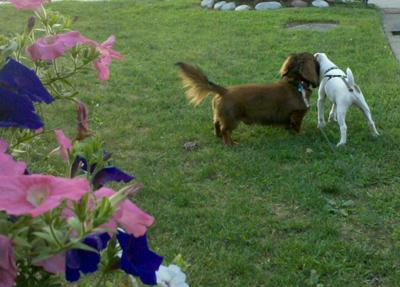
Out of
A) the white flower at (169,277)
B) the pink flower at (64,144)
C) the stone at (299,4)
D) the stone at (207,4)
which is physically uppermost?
the pink flower at (64,144)

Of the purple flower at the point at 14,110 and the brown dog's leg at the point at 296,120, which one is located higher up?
the purple flower at the point at 14,110

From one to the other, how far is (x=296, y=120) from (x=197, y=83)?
0.91m

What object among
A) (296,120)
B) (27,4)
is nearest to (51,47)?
(27,4)

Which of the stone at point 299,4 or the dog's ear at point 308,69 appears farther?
the stone at point 299,4

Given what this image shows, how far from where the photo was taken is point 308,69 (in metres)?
5.59

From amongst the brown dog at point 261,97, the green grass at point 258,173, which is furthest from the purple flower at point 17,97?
the brown dog at point 261,97

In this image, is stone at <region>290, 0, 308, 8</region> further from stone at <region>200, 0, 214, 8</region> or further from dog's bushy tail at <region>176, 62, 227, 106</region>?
dog's bushy tail at <region>176, 62, 227, 106</region>

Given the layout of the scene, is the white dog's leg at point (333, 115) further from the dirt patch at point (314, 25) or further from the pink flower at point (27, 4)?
the pink flower at point (27, 4)

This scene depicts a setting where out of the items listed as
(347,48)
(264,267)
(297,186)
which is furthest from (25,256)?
(347,48)

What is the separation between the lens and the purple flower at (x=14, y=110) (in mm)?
1061

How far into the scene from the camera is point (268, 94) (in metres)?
5.52

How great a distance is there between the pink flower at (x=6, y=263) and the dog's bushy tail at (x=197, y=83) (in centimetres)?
462

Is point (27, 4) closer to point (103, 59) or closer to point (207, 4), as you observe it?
point (103, 59)

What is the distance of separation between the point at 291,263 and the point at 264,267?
0.15 metres
